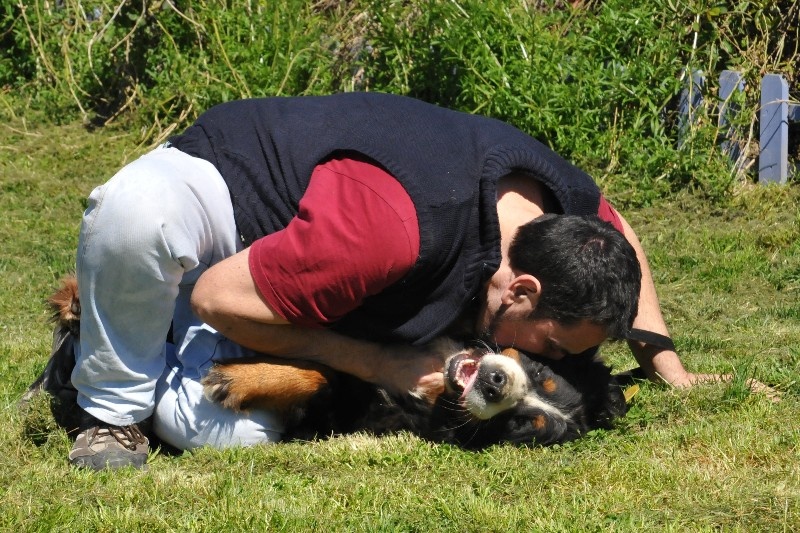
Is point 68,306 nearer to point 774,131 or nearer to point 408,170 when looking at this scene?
point 408,170

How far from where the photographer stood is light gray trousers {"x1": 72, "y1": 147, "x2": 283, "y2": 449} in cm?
370

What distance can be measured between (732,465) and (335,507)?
1.33m

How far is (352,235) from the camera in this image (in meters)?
3.35

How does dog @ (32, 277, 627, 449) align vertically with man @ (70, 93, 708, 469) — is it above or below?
below

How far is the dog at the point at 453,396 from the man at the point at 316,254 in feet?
0.26

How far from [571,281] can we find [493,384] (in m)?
0.50

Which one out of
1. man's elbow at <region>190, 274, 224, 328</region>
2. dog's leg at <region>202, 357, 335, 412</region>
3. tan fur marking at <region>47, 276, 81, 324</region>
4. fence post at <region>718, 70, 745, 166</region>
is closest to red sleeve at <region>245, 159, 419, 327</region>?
man's elbow at <region>190, 274, 224, 328</region>

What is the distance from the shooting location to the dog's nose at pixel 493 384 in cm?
379

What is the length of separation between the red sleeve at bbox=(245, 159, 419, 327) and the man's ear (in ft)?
1.35

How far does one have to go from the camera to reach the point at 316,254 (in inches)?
132

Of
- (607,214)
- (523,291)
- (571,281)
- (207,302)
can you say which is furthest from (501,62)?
(207,302)

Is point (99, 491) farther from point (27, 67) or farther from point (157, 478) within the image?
point (27, 67)

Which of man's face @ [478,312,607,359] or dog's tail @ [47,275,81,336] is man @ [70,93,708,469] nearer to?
man's face @ [478,312,607,359]

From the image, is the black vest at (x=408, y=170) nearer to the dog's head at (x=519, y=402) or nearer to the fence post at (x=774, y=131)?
the dog's head at (x=519, y=402)
